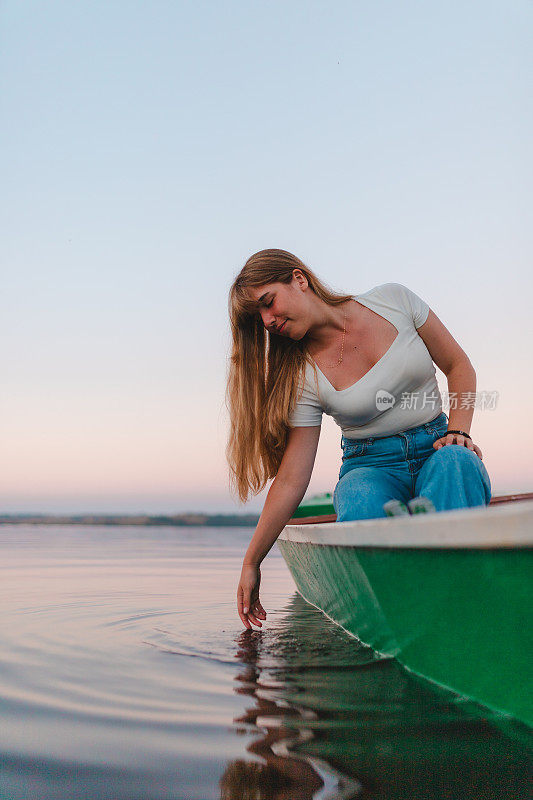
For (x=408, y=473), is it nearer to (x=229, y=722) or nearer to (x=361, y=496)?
(x=361, y=496)

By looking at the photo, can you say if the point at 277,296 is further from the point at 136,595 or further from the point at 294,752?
the point at 136,595

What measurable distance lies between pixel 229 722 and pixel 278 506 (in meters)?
0.87

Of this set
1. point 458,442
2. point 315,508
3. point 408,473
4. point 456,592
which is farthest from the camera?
point 315,508

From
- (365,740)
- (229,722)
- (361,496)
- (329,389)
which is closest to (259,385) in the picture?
(329,389)

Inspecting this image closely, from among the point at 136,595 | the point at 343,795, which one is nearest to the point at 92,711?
the point at 343,795

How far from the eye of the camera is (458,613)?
1255 millimetres

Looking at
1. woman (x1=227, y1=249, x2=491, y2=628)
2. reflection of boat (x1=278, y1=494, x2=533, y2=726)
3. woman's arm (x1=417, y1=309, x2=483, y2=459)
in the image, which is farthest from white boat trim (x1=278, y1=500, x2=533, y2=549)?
woman's arm (x1=417, y1=309, x2=483, y2=459)

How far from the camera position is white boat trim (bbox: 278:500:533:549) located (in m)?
0.99

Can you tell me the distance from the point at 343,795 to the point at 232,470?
1474mm

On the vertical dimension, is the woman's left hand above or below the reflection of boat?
above

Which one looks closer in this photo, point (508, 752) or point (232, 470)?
point (508, 752)

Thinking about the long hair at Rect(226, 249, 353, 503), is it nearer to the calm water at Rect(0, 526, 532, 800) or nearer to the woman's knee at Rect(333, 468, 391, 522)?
the woman's knee at Rect(333, 468, 391, 522)

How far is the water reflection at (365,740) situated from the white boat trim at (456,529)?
34cm

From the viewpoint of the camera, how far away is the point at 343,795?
0.96 meters
